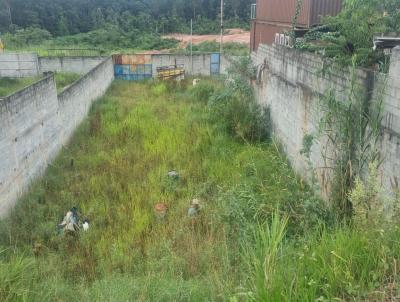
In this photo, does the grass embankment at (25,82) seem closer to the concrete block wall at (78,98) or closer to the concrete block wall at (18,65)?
the concrete block wall at (78,98)

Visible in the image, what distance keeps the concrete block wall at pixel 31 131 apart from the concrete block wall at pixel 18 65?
9327 millimetres

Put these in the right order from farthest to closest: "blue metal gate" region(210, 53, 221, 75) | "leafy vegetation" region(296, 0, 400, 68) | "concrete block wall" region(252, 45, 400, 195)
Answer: "blue metal gate" region(210, 53, 221, 75) → "leafy vegetation" region(296, 0, 400, 68) → "concrete block wall" region(252, 45, 400, 195)

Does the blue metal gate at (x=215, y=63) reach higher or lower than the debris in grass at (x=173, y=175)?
higher

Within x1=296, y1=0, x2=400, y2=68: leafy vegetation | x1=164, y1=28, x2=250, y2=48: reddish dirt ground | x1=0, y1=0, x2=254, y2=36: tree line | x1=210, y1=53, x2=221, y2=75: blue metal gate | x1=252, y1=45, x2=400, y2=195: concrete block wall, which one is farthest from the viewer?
x1=0, y1=0, x2=254, y2=36: tree line

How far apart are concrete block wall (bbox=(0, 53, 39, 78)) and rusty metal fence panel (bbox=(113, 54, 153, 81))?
3860 millimetres

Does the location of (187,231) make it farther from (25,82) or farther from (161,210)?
(25,82)

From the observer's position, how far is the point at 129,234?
18.0ft

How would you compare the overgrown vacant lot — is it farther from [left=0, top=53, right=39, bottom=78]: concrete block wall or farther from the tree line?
the tree line

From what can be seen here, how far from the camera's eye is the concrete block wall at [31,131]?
6.28 metres

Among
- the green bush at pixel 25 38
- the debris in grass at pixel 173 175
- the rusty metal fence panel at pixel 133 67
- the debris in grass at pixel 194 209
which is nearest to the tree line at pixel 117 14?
the green bush at pixel 25 38

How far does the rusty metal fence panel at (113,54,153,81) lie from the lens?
795 inches

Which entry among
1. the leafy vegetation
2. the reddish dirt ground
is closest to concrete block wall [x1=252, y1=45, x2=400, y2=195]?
the leafy vegetation

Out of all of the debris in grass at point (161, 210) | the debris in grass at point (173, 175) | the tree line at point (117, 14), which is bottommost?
the debris in grass at point (161, 210)

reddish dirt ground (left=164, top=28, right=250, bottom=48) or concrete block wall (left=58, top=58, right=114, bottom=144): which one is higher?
reddish dirt ground (left=164, top=28, right=250, bottom=48)
